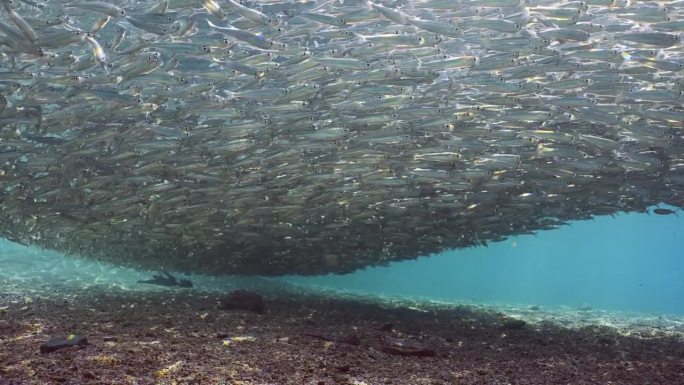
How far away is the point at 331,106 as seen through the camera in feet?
26.1

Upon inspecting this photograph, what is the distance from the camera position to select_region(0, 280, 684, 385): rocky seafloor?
4008 millimetres

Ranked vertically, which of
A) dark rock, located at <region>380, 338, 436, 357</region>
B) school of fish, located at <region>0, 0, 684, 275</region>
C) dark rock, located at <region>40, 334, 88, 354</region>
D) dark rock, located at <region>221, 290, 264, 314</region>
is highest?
school of fish, located at <region>0, 0, 684, 275</region>

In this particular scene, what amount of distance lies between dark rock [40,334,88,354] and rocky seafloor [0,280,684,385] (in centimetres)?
5

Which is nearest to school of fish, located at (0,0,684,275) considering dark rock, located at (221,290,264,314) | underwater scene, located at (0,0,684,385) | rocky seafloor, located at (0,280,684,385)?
underwater scene, located at (0,0,684,385)

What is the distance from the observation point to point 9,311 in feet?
25.8

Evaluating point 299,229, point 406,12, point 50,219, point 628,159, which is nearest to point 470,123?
point 406,12

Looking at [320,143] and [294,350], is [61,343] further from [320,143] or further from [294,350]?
[320,143]

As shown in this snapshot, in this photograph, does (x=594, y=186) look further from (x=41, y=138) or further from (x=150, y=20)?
(x=41, y=138)

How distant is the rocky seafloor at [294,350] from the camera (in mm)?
4008

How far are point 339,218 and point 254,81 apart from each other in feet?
22.3

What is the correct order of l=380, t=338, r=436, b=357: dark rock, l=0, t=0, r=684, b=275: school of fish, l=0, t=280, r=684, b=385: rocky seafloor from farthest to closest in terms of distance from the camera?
1. l=0, t=0, r=684, b=275: school of fish
2. l=380, t=338, r=436, b=357: dark rock
3. l=0, t=280, r=684, b=385: rocky seafloor

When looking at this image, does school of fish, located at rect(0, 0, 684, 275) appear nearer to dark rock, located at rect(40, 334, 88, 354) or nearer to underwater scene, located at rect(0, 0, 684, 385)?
underwater scene, located at rect(0, 0, 684, 385)

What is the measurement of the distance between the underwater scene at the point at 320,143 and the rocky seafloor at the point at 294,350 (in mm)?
45

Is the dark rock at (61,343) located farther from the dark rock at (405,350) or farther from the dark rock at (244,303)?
the dark rock at (244,303)
